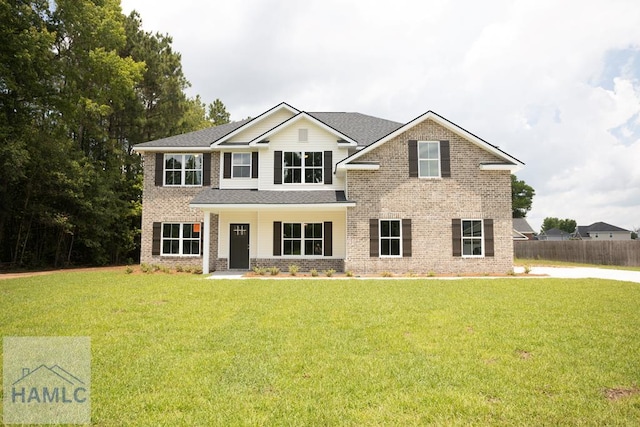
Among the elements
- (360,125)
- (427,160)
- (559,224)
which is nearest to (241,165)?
(360,125)

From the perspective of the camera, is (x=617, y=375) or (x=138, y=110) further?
(x=138, y=110)

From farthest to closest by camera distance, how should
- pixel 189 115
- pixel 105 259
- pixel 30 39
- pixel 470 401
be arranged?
pixel 189 115 < pixel 105 259 < pixel 30 39 < pixel 470 401

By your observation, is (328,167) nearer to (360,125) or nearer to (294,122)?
(294,122)

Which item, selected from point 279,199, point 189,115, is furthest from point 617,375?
point 189,115

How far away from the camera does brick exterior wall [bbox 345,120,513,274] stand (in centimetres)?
1784

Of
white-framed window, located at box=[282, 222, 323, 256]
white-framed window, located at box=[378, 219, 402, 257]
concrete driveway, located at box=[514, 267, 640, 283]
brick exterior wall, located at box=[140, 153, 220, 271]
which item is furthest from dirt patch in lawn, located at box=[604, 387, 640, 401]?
brick exterior wall, located at box=[140, 153, 220, 271]

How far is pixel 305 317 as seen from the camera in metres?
8.24

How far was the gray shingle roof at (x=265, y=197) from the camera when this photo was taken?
57.8ft

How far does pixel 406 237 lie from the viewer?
17.9 m

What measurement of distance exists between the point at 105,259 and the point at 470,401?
87.2 feet

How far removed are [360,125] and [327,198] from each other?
6749 mm

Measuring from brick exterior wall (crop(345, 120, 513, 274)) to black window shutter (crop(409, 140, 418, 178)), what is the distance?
7.3 inches

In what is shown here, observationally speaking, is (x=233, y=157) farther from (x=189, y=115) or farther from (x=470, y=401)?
(x=470, y=401)

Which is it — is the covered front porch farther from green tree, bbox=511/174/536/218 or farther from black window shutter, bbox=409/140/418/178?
green tree, bbox=511/174/536/218
